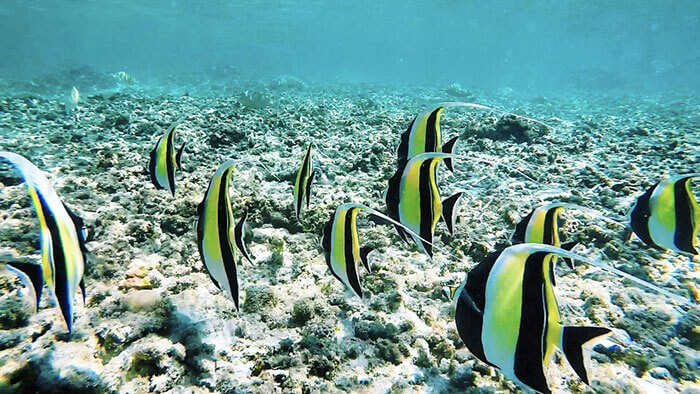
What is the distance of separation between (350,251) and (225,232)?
0.67m

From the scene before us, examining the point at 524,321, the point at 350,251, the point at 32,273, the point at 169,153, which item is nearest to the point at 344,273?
the point at 350,251

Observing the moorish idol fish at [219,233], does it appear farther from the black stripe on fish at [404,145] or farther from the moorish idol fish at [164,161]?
the moorish idol fish at [164,161]

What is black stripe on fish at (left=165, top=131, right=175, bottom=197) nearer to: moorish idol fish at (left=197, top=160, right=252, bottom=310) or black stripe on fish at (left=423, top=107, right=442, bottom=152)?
moorish idol fish at (left=197, top=160, right=252, bottom=310)

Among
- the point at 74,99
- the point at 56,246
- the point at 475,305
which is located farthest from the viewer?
the point at 74,99

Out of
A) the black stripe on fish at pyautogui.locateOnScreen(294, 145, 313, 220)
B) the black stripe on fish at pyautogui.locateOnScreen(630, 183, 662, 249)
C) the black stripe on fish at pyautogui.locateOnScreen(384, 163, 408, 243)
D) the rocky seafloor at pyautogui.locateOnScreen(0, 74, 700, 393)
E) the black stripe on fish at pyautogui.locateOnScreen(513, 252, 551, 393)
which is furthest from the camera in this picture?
the black stripe on fish at pyautogui.locateOnScreen(294, 145, 313, 220)

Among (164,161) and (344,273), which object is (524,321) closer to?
(344,273)

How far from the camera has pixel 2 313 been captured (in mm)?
2326

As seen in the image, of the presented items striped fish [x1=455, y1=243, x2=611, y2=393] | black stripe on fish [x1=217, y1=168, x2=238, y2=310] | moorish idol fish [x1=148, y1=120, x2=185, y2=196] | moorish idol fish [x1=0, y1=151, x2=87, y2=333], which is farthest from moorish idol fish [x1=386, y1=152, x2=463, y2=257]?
moorish idol fish [x1=148, y1=120, x2=185, y2=196]

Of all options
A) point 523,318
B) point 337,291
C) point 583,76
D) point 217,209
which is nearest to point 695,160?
point 337,291

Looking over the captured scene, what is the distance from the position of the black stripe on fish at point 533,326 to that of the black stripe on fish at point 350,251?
0.89 metres

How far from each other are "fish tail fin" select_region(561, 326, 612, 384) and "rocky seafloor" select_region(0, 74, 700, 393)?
65 centimetres

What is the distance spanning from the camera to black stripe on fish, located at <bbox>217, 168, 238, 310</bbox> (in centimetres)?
167

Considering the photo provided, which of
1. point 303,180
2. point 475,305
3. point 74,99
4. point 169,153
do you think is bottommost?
point 475,305

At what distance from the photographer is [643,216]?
2615mm
